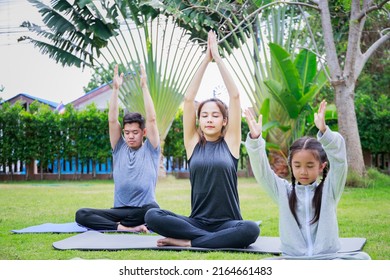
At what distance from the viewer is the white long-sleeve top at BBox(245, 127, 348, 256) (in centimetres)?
219

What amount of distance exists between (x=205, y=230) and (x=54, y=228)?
1128 mm

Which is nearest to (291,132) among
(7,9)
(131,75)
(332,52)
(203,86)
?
(332,52)

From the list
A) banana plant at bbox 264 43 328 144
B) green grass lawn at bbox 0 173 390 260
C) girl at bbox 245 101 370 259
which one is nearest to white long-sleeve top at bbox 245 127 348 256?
girl at bbox 245 101 370 259

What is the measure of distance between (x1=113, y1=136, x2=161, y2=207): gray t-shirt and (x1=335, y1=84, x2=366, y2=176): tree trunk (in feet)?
8.55

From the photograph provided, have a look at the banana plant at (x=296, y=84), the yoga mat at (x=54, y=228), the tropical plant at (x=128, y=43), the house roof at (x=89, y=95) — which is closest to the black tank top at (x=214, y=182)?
the yoga mat at (x=54, y=228)

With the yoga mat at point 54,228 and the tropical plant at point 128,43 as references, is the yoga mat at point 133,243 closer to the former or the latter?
the yoga mat at point 54,228

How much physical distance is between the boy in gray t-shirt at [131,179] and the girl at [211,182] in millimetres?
641

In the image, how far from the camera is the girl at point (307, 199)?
2.20 metres

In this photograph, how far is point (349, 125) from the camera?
5496 millimetres

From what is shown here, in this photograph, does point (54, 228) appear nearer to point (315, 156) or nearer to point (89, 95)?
point (315, 156)

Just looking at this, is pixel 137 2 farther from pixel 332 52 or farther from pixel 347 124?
pixel 347 124

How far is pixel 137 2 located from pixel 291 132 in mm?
1984

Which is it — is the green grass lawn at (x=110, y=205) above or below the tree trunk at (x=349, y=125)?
below

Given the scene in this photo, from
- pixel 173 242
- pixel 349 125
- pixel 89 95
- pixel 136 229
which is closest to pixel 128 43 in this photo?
pixel 89 95
